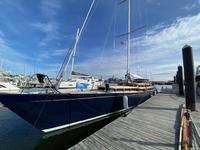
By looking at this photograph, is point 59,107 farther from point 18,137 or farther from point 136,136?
point 136,136

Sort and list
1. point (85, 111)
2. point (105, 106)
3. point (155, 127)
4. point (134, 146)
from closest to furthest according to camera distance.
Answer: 1. point (134, 146)
2. point (155, 127)
3. point (85, 111)
4. point (105, 106)

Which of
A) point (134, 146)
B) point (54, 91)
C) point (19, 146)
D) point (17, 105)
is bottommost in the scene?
point (19, 146)

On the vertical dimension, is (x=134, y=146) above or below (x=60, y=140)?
above

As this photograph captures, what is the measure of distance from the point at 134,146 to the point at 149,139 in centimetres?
66

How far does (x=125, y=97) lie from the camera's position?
357 inches

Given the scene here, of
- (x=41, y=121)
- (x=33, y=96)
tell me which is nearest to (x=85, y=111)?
(x=41, y=121)

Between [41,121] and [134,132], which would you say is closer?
[134,132]

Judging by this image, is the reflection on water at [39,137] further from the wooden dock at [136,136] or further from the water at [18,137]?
the wooden dock at [136,136]

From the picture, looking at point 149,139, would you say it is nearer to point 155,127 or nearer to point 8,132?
point 155,127

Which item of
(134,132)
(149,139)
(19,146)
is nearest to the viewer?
(149,139)

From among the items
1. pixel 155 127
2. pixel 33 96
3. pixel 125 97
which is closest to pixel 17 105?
pixel 33 96

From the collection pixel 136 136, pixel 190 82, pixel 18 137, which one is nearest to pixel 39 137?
pixel 18 137

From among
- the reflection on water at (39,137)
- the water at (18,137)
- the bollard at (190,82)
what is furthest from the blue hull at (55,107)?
the bollard at (190,82)

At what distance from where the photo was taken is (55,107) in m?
5.84
